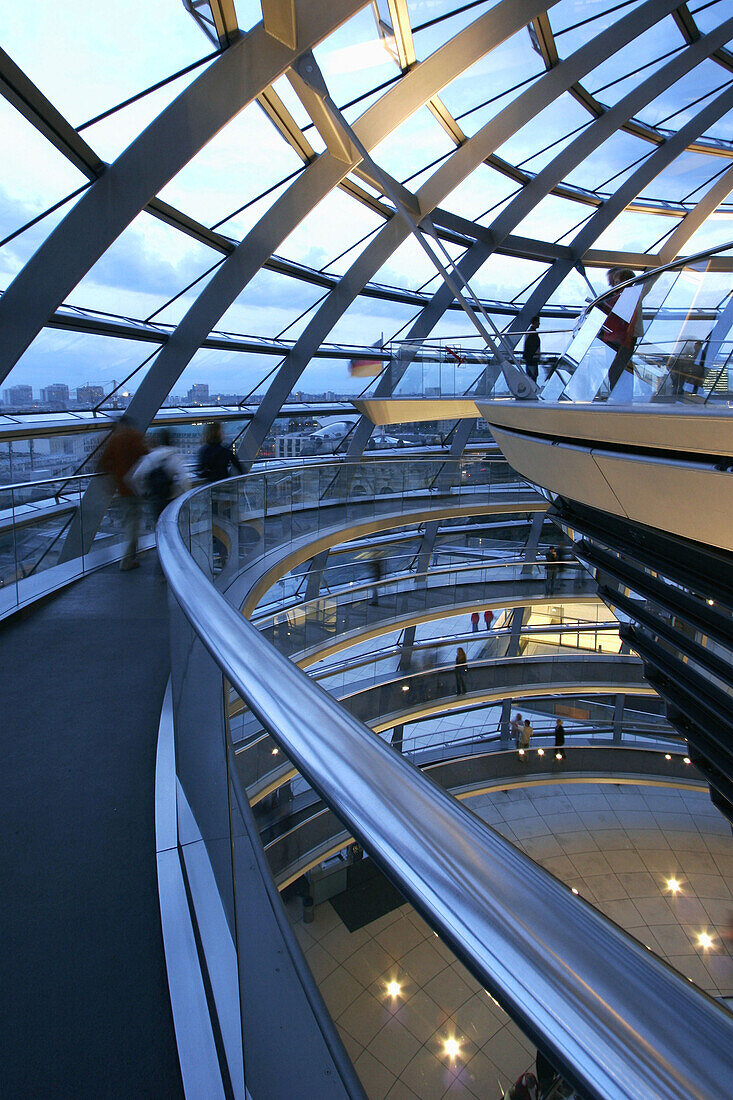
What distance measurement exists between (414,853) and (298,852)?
71 centimetres

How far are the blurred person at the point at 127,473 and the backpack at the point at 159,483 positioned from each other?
196 mm

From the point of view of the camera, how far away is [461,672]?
58.2ft

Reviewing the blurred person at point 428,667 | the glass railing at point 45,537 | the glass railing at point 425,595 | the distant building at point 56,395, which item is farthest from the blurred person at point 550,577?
the glass railing at point 45,537

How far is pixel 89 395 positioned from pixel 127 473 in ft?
17.2

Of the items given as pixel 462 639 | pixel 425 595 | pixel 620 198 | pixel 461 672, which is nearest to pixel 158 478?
pixel 425 595

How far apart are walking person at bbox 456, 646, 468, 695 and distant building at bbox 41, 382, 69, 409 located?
37.6 feet

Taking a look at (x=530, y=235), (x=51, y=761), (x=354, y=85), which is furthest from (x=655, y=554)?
(x=530, y=235)

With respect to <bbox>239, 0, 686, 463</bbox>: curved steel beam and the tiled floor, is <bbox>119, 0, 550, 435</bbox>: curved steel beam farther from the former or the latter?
the tiled floor

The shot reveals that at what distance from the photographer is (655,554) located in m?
6.75

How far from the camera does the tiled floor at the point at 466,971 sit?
0.64 meters

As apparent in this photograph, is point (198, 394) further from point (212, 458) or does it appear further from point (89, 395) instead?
point (212, 458)

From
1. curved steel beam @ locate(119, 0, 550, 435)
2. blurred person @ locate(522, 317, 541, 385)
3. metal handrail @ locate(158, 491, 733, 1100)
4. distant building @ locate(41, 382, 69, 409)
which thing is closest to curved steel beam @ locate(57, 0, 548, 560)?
curved steel beam @ locate(119, 0, 550, 435)

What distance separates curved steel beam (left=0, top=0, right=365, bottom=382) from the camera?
7832 mm

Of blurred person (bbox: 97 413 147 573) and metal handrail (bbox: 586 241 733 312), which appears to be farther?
blurred person (bbox: 97 413 147 573)
